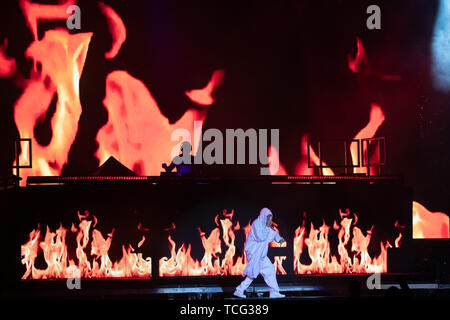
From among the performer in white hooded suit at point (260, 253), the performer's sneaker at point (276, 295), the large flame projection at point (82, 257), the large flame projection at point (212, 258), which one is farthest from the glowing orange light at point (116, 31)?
the performer's sneaker at point (276, 295)

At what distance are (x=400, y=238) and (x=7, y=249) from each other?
7.23 meters

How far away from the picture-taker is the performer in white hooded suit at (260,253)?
29.7 feet

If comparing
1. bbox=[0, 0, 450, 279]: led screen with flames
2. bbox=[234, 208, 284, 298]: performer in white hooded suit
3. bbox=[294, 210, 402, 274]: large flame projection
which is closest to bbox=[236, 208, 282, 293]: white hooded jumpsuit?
bbox=[234, 208, 284, 298]: performer in white hooded suit

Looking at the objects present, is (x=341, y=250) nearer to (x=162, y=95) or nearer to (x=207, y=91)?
(x=207, y=91)

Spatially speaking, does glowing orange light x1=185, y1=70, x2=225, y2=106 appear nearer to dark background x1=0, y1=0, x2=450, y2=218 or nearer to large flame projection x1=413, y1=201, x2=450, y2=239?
dark background x1=0, y1=0, x2=450, y2=218

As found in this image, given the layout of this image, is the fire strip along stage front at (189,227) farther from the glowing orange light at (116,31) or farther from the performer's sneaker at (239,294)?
the glowing orange light at (116,31)

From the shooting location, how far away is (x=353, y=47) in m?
13.8

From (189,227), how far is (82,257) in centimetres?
201

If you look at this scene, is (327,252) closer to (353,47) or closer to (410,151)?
(410,151)

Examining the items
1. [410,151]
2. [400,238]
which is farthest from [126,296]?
[410,151]

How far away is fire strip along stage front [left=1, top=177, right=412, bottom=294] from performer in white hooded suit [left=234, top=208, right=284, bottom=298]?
1159mm

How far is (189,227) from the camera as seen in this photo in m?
10.3
